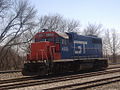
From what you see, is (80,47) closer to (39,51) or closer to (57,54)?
(57,54)

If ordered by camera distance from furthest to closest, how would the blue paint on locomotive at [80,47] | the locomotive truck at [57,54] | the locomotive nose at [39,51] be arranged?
the blue paint on locomotive at [80,47], the locomotive nose at [39,51], the locomotive truck at [57,54]

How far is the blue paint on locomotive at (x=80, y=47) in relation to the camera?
16.6 metres

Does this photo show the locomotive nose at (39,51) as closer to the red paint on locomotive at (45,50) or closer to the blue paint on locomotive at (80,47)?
the red paint on locomotive at (45,50)

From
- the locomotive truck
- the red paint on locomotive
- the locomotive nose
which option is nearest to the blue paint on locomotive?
the locomotive truck

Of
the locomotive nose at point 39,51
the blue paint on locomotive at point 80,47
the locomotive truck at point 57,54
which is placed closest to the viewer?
the locomotive truck at point 57,54

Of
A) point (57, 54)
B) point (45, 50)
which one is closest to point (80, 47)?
point (57, 54)

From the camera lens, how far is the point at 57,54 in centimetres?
1560

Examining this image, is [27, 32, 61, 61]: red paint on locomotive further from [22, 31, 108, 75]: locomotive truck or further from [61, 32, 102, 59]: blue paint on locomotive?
[61, 32, 102, 59]: blue paint on locomotive

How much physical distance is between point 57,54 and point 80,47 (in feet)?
11.1

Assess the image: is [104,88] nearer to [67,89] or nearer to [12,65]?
[67,89]

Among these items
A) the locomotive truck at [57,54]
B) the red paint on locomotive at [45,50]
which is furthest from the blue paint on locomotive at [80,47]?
the red paint on locomotive at [45,50]

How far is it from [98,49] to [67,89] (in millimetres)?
12571

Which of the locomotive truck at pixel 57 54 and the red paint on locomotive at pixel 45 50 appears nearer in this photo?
the locomotive truck at pixel 57 54

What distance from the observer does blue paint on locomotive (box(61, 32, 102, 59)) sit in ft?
54.4
